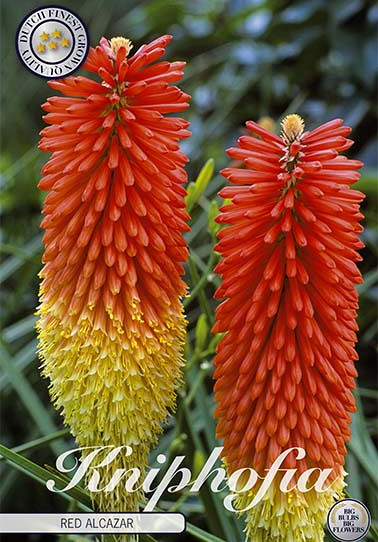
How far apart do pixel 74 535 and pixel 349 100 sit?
67 centimetres

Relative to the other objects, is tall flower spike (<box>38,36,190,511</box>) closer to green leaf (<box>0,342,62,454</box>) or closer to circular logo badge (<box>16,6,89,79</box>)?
circular logo badge (<box>16,6,89,79</box>)

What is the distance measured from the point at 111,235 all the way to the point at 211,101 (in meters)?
0.60

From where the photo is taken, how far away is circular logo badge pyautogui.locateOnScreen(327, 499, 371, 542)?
53cm

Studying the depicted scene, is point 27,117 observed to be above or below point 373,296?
above

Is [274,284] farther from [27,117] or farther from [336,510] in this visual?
[27,117]

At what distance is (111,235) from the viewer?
0.46 metres

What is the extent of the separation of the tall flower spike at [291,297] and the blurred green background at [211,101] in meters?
0.27

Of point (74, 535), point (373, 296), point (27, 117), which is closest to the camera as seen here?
point (74, 535)

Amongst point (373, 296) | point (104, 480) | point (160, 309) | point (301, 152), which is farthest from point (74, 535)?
point (373, 296)

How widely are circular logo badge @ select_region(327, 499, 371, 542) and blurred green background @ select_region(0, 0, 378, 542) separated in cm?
21

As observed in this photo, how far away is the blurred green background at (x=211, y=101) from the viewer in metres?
0.83

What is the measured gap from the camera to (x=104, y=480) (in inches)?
19.5

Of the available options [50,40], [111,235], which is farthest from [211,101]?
[111,235]

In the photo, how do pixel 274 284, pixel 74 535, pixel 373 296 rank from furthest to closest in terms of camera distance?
pixel 373 296 → pixel 74 535 → pixel 274 284
